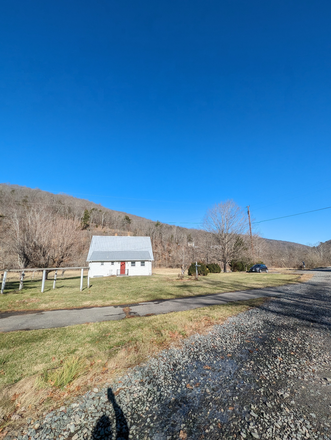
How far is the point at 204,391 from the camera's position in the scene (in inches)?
133

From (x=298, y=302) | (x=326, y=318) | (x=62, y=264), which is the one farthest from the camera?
(x=62, y=264)

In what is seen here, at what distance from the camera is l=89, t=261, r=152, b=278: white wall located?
28.0 m

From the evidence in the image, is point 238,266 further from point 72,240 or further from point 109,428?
point 109,428

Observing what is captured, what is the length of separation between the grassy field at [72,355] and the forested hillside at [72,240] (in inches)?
761

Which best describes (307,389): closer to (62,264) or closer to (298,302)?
(298,302)

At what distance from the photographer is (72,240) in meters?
24.6

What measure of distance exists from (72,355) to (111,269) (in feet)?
81.7

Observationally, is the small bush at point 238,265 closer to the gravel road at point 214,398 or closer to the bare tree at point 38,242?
the bare tree at point 38,242

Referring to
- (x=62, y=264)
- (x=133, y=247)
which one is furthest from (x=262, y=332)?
(x=133, y=247)

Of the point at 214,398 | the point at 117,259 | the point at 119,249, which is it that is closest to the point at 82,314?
the point at 214,398

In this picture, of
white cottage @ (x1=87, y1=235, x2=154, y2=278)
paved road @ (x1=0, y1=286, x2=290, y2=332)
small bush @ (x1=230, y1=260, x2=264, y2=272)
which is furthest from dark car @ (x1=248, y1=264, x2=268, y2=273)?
paved road @ (x1=0, y1=286, x2=290, y2=332)

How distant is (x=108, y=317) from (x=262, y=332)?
5745 mm

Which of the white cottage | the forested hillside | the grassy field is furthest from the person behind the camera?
the white cottage

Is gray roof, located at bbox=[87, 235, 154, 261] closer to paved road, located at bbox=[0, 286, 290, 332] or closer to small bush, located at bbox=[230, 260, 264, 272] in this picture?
small bush, located at bbox=[230, 260, 264, 272]
